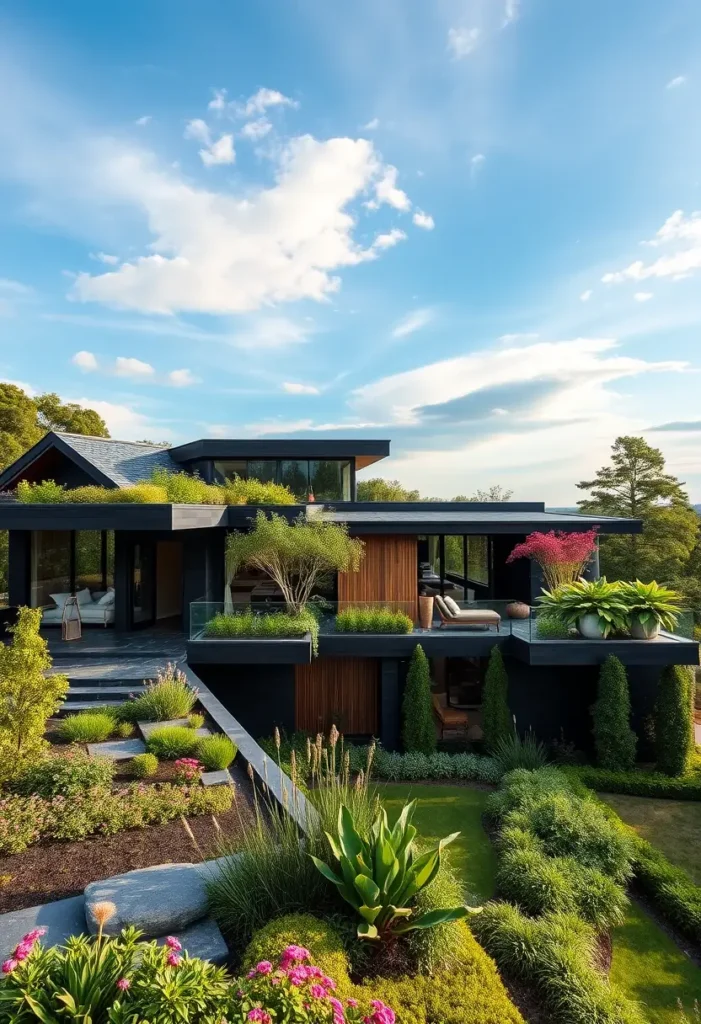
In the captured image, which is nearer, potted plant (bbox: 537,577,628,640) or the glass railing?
potted plant (bbox: 537,577,628,640)

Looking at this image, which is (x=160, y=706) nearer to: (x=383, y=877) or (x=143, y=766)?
(x=143, y=766)

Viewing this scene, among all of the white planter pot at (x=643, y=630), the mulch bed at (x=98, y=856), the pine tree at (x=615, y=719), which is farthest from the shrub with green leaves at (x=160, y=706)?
the white planter pot at (x=643, y=630)

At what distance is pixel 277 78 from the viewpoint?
1086 centimetres

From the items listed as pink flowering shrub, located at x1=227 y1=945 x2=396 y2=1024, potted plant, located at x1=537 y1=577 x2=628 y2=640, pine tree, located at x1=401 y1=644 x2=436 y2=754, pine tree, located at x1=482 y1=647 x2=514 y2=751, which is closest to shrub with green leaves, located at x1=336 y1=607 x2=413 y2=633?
pine tree, located at x1=401 y1=644 x2=436 y2=754

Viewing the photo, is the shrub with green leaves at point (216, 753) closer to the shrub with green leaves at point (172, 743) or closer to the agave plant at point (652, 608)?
the shrub with green leaves at point (172, 743)

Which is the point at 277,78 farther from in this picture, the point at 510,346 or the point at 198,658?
the point at 198,658

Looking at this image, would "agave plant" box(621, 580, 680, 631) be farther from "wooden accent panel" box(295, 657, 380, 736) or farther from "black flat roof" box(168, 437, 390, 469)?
"black flat roof" box(168, 437, 390, 469)

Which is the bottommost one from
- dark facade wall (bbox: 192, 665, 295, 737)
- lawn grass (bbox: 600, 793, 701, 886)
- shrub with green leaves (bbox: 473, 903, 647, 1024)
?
lawn grass (bbox: 600, 793, 701, 886)

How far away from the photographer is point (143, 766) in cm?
605

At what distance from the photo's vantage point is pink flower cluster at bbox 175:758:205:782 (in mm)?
5852

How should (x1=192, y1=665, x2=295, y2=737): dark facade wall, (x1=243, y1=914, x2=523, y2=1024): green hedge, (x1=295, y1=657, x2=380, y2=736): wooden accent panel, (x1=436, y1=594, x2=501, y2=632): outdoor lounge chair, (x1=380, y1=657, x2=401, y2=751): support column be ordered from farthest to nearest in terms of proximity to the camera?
1. (x1=295, y1=657, x2=380, y2=736): wooden accent panel
2. (x1=380, y1=657, x2=401, y2=751): support column
3. (x1=436, y1=594, x2=501, y2=632): outdoor lounge chair
4. (x1=192, y1=665, x2=295, y2=737): dark facade wall
5. (x1=243, y1=914, x2=523, y2=1024): green hedge

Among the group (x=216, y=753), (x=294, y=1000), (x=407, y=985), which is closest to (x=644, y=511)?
(x=216, y=753)

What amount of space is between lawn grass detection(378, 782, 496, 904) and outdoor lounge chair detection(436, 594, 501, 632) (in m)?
3.28

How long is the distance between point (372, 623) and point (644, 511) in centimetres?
1690
